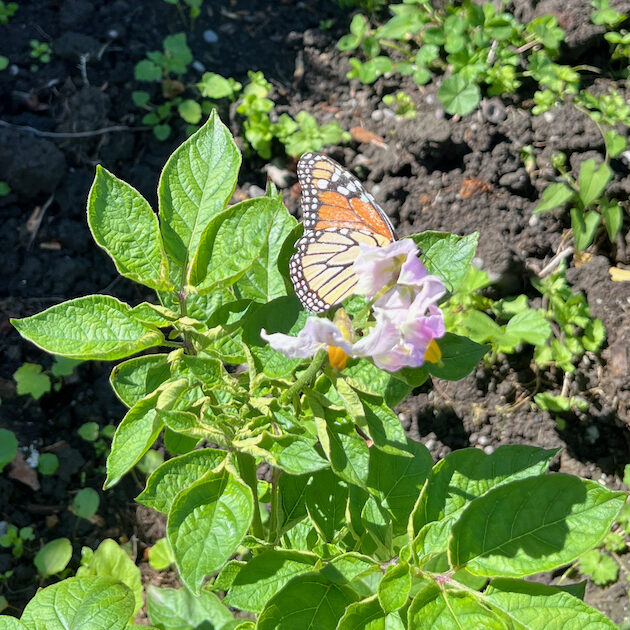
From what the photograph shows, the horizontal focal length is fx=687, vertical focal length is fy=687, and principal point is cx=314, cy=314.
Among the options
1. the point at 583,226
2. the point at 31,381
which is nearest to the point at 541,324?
the point at 583,226

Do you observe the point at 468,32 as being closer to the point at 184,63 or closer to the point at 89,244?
the point at 184,63

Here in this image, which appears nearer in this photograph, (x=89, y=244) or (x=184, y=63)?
(x=89, y=244)

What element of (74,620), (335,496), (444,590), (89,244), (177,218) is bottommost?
(89,244)

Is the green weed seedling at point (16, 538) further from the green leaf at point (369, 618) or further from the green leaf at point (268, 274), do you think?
the green leaf at point (369, 618)

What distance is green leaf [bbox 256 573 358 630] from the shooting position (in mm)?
1230

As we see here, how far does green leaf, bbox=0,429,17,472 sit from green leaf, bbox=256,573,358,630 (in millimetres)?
1564

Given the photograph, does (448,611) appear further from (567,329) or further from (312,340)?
(567,329)

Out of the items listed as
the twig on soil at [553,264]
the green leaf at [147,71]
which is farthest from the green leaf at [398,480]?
the green leaf at [147,71]

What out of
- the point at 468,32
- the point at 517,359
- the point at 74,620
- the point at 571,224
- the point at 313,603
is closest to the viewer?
the point at 313,603

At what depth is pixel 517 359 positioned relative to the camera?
267cm

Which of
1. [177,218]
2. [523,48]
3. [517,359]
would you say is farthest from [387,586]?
[523,48]

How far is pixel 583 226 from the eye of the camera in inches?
108

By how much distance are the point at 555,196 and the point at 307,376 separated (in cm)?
199

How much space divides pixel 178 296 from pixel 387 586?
2.14ft
